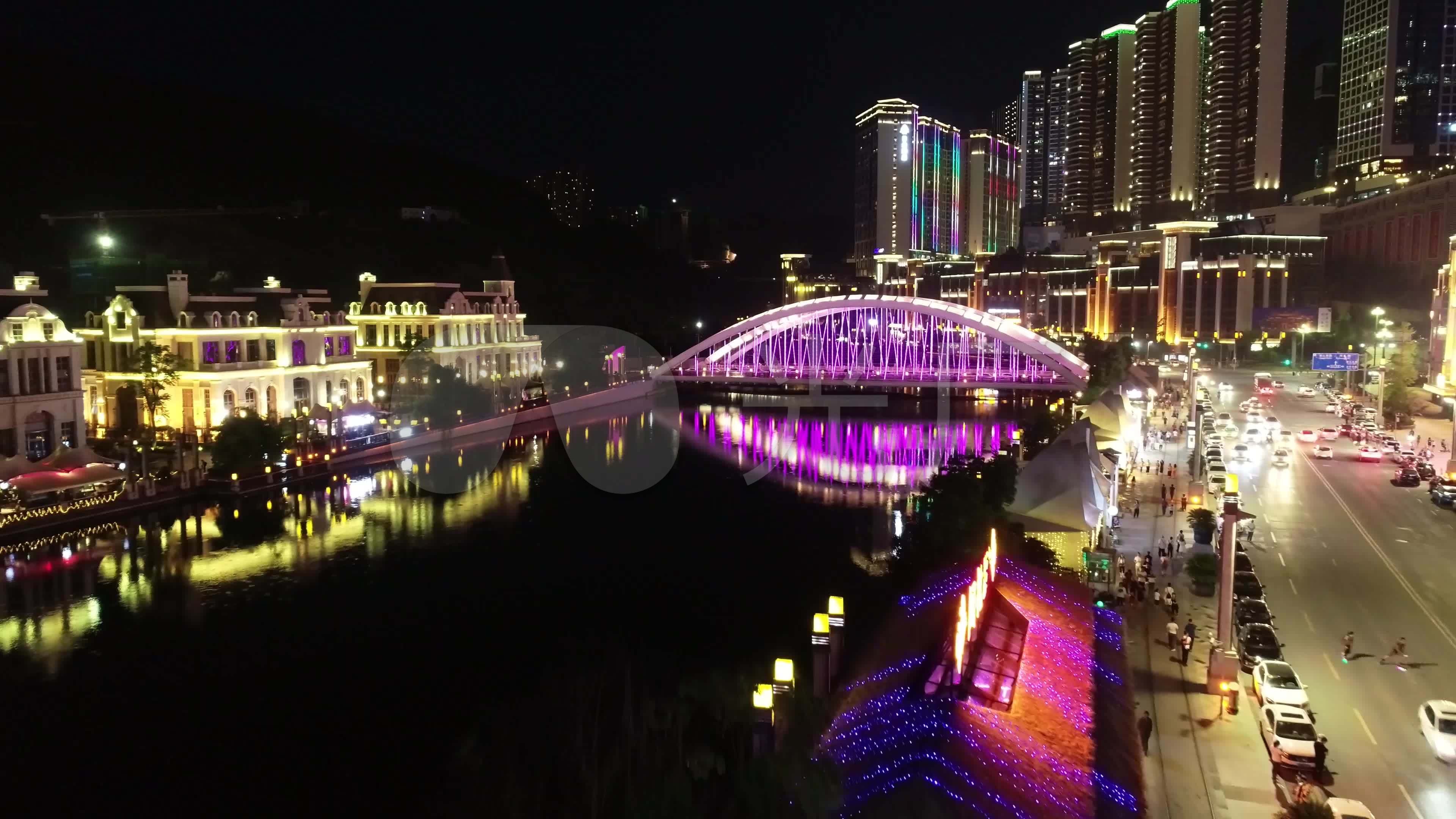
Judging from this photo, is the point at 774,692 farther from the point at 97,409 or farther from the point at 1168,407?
the point at 1168,407

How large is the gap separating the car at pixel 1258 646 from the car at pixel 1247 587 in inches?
38.2

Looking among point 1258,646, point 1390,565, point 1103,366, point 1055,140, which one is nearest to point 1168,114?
point 1055,140

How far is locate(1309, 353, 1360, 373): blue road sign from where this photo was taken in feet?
77.4

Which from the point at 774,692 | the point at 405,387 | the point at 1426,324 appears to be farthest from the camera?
the point at 1426,324

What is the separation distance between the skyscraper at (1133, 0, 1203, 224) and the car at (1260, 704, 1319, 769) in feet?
170

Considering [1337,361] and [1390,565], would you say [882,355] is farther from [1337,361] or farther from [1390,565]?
[1390,565]

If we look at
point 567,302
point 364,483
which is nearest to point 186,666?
point 364,483

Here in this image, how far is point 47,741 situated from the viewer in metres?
8.02

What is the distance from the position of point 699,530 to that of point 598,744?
1034 cm

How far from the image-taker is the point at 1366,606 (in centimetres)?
934

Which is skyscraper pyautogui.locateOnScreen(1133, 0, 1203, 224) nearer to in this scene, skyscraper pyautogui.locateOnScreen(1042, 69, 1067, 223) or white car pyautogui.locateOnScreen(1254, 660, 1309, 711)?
skyscraper pyautogui.locateOnScreen(1042, 69, 1067, 223)

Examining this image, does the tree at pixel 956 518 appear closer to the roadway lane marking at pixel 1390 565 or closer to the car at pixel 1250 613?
the car at pixel 1250 613

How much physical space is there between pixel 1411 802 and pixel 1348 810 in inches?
30.6

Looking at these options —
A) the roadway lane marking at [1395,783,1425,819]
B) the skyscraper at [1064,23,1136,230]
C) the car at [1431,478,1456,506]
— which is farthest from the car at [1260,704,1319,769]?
the skyscraper at [1064,23,1136,230]
